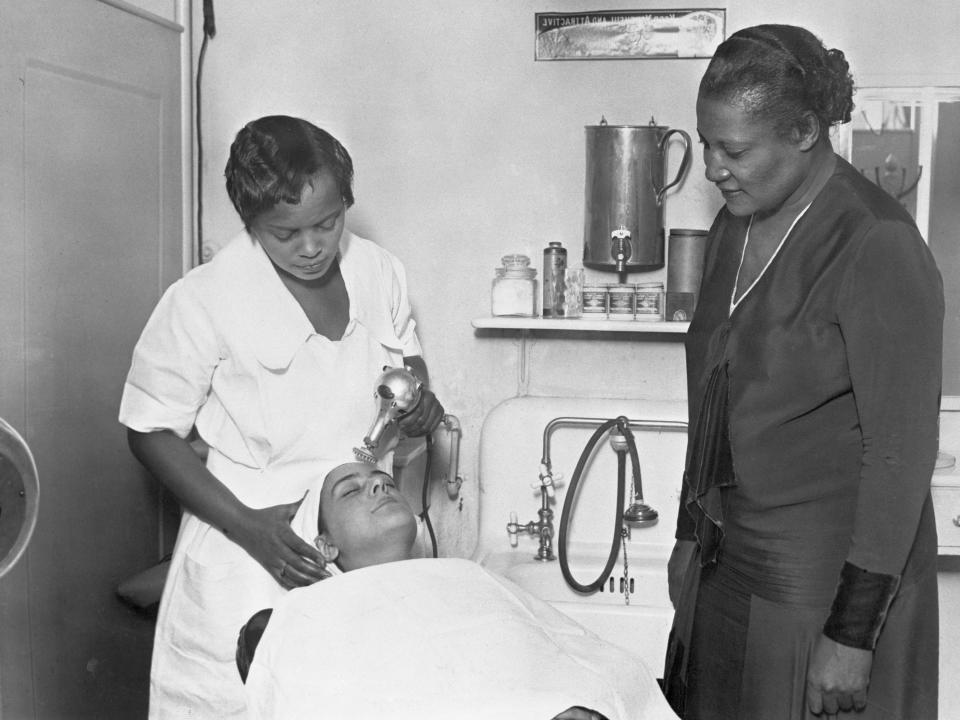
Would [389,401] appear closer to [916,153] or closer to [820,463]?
[820,463]

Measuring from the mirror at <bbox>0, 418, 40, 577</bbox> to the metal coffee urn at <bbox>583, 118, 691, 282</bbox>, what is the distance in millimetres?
1466

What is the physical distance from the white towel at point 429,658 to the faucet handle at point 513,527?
2.87 ft

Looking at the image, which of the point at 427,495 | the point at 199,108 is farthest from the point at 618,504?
the point at 199,108

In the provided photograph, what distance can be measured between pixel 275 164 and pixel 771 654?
1.21m

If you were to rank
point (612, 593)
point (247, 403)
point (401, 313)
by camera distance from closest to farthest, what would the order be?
point (247, 403) < point (401, 313) < point (612, 593)

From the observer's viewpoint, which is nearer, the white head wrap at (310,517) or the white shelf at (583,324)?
the white head wrap at (310,517)

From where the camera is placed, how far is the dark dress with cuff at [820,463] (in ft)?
4.68

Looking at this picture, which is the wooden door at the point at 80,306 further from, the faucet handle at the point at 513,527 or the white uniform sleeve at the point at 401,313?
the faucet handle at the point at 513,527

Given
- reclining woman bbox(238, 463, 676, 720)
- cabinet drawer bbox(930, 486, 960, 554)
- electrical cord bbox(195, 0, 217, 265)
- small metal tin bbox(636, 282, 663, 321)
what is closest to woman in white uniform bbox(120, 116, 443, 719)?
reclining woman bbox(238, 463, 676, 720)

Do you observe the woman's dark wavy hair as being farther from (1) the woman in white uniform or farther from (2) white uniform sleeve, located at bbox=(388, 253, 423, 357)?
(2) white uniform sleeve, located at bbox=(388, 253, 423, 357)

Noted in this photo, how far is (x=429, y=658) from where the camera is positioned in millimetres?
1542

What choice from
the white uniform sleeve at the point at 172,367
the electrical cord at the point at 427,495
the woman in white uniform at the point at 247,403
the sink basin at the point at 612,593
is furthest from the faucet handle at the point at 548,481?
the white uniform sleeve at the point at 172,367

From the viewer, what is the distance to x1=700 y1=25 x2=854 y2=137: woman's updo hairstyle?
1.52m

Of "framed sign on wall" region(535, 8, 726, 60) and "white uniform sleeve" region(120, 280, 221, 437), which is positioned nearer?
"white uniform sleeve" region(120, 280, 221, 437)
